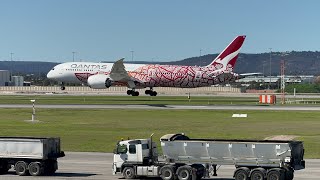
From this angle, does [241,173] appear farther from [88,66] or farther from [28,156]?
[88,66]

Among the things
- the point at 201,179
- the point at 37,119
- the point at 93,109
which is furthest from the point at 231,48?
the point at 201,179

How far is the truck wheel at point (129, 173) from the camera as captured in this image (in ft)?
125

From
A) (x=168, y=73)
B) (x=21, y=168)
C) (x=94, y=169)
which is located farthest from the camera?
(x=168, y=73)

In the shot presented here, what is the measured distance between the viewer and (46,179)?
38125 mm

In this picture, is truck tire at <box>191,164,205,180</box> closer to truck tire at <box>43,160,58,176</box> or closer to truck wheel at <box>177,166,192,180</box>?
truck wheel at <box>177,166,192,180</box>

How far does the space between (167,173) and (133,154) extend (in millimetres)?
2580

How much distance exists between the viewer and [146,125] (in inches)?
3022

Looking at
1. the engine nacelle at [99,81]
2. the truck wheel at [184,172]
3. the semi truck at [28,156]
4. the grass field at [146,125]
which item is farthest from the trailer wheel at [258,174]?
the engine nacelle at [99,81]

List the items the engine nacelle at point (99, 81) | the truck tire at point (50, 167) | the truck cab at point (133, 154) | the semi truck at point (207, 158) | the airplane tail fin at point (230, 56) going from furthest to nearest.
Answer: the airplane tail fin at point (230, 56), the engine nacelle at point (99, 81), the truck tire at point (50, 167), the truck cab at point (133, 154), the semi truck at point (207, 158)

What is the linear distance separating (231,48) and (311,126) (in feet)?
179

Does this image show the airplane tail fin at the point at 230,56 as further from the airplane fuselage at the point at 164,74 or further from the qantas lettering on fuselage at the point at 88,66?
the qantas lettering on fuselage at the point at 88,66

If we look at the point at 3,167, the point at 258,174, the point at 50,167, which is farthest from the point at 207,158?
the point at 3,167

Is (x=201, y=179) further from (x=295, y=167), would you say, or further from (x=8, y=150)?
(x=8, y=150)

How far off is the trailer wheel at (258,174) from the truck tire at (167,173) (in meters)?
4.12
